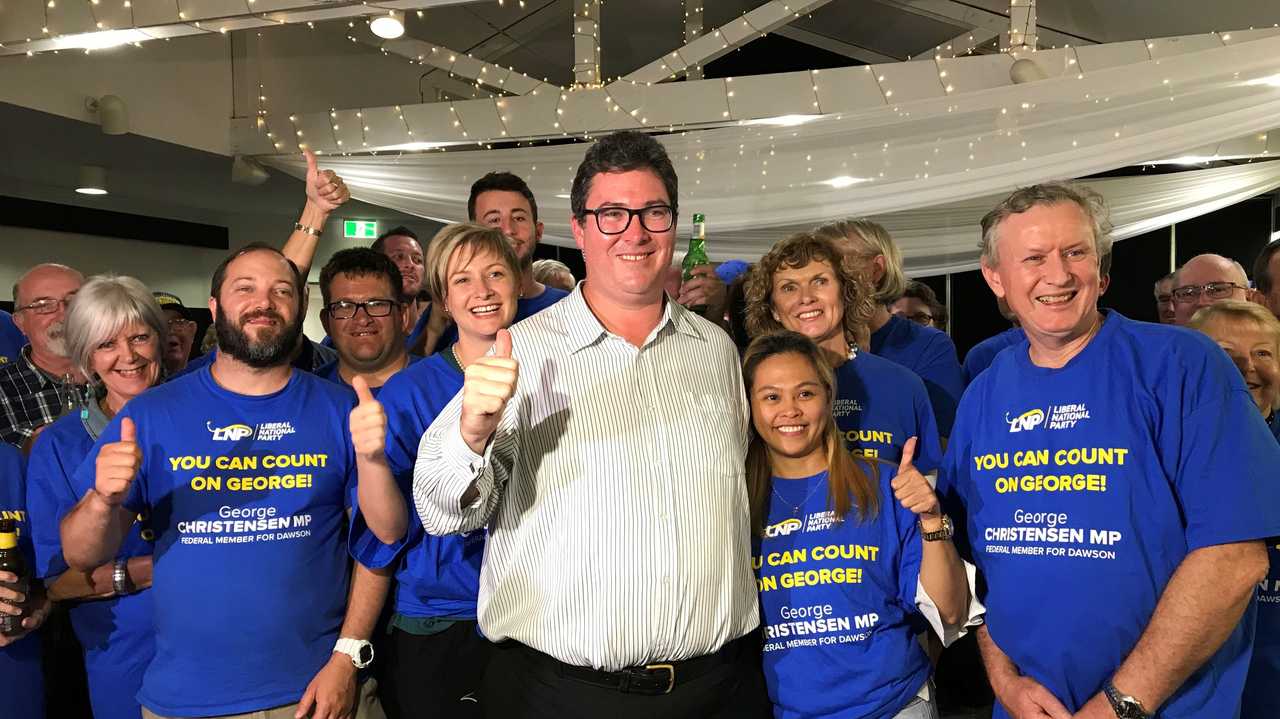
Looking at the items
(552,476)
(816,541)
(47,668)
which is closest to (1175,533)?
(816,541)

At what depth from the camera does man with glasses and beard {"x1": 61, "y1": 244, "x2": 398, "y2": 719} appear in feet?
6.51

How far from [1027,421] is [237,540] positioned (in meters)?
1.64

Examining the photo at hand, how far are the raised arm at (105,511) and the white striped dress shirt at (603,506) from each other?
2.20 feet

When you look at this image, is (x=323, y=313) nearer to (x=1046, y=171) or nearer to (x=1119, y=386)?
(x=1119, y=386)

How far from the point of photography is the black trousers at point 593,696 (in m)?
1.65

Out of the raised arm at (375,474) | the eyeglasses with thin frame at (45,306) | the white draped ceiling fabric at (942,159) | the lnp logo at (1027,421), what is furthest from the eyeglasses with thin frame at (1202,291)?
the eyeglasses with thin frame at (45,306)

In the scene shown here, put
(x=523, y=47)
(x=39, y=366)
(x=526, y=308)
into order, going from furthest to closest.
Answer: (x=523, y=47) < (x=39, y=366) < (x=526, y=308)

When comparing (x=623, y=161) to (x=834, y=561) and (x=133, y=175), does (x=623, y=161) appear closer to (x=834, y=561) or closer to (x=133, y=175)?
(x=834, y=561)

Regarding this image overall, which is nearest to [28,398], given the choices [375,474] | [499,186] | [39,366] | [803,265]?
[39,366]

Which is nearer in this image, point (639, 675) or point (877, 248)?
point (639, 675)

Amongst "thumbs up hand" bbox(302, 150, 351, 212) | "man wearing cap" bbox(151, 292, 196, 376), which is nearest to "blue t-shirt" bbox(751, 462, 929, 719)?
"thumbs up hand" bbox(302, 150, 351, 212)

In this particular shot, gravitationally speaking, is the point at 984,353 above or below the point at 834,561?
above

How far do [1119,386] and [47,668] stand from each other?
264cm

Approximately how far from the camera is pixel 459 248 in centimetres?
233
